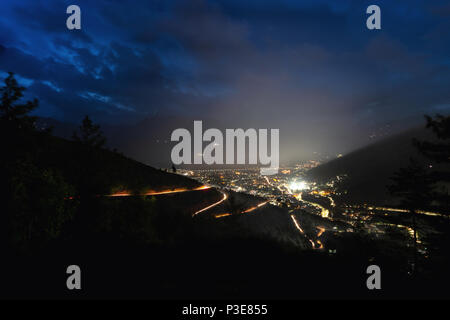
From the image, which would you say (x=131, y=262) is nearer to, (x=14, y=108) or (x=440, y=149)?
(x=14, y=108)

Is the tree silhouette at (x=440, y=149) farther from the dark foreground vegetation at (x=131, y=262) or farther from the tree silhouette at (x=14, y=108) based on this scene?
the tree silhouette at (x=14, y=108)

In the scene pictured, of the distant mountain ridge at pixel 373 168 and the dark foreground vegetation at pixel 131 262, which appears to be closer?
the dark foreground vegetation at pixel 131 262

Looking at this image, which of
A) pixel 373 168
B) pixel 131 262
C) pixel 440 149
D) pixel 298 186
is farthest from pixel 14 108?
pixel 373 168

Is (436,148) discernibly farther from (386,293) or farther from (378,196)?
(378,196)

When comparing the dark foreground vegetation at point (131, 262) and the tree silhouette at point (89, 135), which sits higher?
the tree silhouette at point (89, 135)

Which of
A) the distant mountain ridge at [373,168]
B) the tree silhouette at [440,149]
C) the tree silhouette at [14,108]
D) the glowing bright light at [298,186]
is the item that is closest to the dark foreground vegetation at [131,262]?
the tree silhouette at [14,108]

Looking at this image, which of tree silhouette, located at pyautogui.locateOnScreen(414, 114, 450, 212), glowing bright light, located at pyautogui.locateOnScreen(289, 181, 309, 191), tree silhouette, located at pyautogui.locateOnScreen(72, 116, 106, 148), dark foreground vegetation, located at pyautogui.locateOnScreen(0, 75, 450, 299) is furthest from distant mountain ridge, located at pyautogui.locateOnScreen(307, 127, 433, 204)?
tree silhouette, located at pyautogui.locateOnScreen(72, 116, 106, 148)
